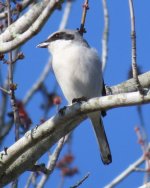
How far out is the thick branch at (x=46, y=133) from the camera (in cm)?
274

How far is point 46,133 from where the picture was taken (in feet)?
9.80

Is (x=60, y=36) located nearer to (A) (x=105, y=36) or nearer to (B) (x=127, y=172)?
(A) (x=105, y=36)

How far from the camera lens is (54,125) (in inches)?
117

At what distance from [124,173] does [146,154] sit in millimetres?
260

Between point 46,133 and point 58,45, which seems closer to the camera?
point 46,133

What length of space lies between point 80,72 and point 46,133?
116cm

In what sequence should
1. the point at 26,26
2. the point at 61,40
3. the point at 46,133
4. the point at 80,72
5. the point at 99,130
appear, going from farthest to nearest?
the point at 61,40 < the point at 99,130 < the point at 80,72 < the point at 26,26 < the point at 46,133

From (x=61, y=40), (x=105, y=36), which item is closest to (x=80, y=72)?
(x=61, y=40)

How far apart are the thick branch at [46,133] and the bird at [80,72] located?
1.89 feet

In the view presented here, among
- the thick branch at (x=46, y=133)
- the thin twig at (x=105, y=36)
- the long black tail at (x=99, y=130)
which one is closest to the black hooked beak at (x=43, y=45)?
the thin twig at (x=105, y=36)

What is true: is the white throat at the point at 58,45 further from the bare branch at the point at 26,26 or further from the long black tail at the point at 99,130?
the bare branch at the point at 26,26

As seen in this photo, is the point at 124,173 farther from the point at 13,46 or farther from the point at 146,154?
the point at 13,46

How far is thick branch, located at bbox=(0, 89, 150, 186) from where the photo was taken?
2738mm

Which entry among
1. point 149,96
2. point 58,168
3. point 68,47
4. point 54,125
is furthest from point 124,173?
point 149,96
